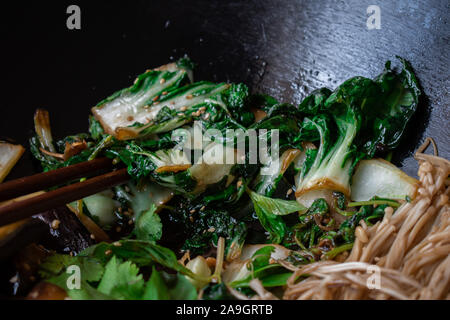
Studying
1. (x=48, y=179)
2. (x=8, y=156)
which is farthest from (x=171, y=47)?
(x=48, y=179)

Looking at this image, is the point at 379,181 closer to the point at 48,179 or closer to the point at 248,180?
the point at 248,180

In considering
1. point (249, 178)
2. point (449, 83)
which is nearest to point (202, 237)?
point (249, 178)

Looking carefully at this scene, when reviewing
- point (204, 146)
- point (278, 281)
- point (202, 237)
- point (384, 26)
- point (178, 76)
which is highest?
point (384, 26)

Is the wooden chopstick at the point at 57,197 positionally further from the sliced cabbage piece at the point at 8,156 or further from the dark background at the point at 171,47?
the dark background at the point at 171,47

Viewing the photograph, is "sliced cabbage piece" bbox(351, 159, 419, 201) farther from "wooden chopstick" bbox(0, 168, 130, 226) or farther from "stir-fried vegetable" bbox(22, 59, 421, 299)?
"wooden chopstick" bbox(0, 168, 130, 226)

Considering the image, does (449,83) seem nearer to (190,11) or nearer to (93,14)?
(190,11)
